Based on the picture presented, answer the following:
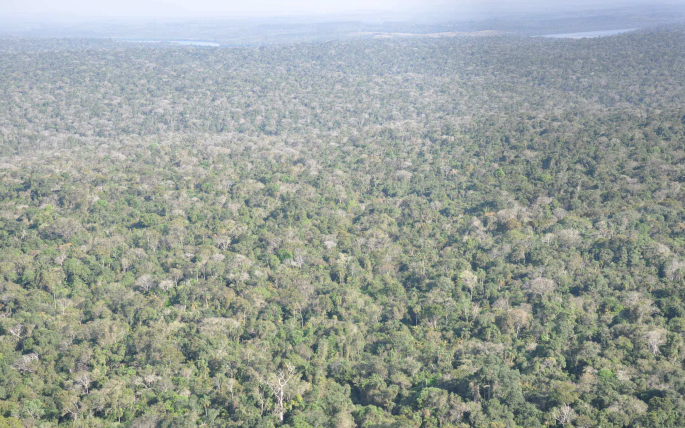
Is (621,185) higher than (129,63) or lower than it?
lower

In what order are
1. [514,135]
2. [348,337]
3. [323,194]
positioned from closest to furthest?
1. [348,337]
2. [323,194]
3. [514,135]

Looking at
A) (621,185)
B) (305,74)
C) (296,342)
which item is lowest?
(296,342)

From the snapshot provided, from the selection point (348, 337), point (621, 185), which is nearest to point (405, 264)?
point (348, 337)

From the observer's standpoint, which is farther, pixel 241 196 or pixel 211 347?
pixel 241 196

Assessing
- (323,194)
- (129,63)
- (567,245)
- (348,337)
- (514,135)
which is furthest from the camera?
(129,63)

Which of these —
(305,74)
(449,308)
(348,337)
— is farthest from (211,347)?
(305,74)

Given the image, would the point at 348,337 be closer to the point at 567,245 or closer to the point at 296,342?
the point at 296,342

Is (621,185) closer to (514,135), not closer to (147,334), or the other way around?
(514,135)
